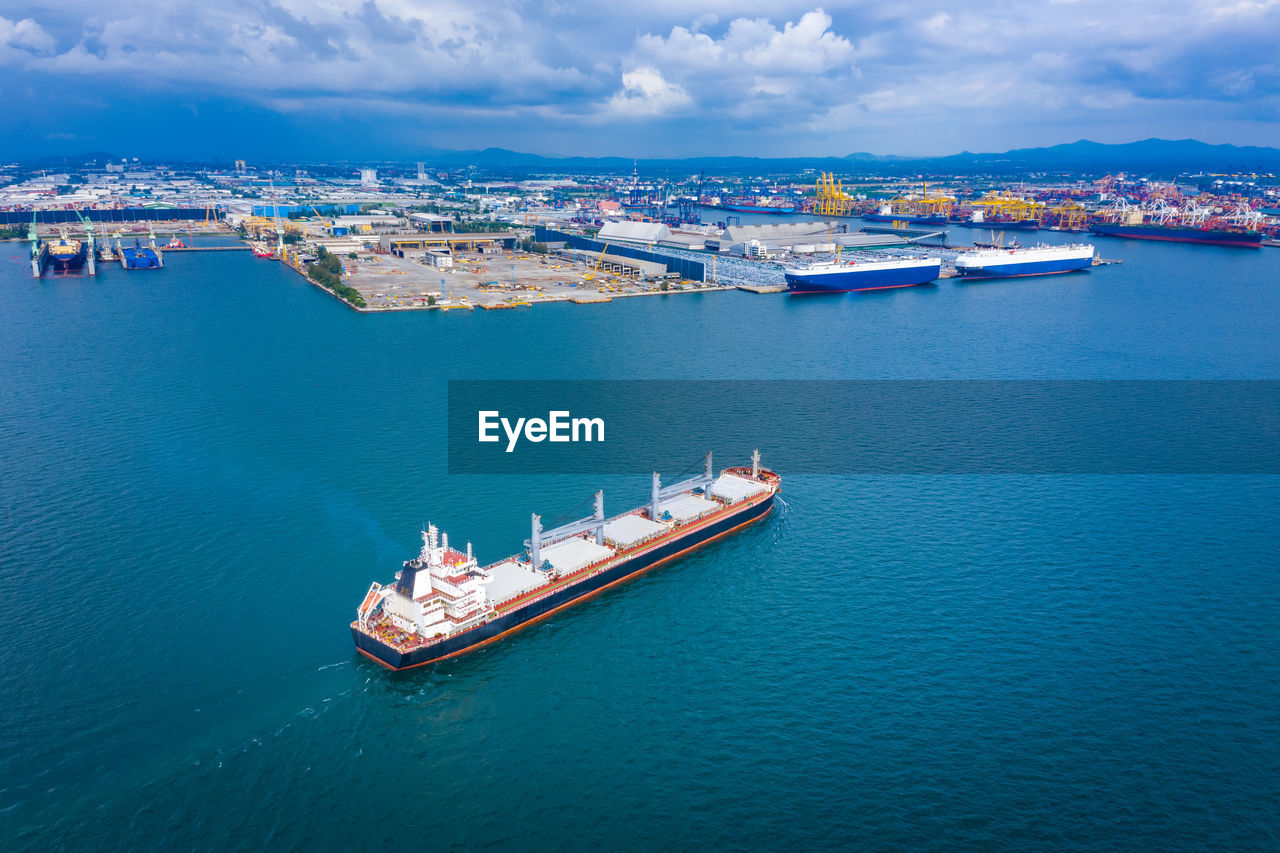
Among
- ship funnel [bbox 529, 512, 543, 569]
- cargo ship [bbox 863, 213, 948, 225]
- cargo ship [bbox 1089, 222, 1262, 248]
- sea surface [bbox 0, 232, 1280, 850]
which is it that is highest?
cargo ship [bbox 863, 213, 948, 225]

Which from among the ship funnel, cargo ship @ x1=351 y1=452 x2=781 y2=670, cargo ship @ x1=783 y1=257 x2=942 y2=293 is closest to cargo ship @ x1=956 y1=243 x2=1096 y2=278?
cargo ship @ x1=783 y1=257 x2=942 y2=293

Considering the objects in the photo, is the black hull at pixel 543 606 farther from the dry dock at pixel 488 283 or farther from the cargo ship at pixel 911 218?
the cargo ship at pixel 911 218

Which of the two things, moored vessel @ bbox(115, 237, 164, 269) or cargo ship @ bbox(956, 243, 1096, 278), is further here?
cargo ship @ bbox(956, 243, 1096, 278)

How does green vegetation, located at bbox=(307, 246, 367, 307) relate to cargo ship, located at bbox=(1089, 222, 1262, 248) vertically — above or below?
below

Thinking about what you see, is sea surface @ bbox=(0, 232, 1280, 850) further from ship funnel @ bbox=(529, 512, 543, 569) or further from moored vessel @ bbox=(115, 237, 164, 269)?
moored vessel @ bbox=(115, 237, 164, 269)

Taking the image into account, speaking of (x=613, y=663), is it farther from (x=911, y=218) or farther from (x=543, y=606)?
(x=911, y=218)

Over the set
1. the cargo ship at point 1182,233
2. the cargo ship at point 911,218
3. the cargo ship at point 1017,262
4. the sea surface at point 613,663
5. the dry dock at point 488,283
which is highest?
the cargo ship at point 911,218

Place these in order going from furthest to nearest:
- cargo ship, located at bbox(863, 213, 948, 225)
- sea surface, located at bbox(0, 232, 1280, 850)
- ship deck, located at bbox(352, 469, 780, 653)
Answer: cargo ship, located at bbox(863, 213, 948, 225) < ship deck, located at bbox(352, 469, 780, 653) < sea surface, located at bbox(0, 232, 1280, 850)

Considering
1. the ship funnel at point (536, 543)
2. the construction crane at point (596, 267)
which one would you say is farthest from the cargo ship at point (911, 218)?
the ship funnel at point (536, 543)
